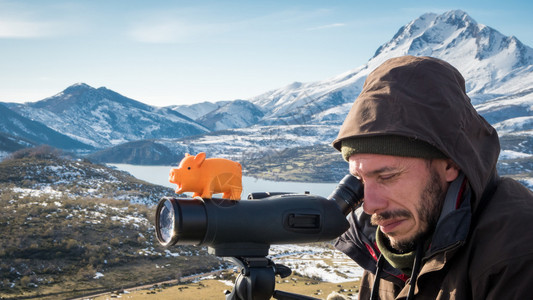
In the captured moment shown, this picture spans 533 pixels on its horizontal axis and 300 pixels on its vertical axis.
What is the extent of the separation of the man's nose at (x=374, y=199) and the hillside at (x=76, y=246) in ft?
107

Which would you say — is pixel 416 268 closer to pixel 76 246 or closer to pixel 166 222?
pixel 166 222

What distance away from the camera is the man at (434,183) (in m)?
1.50

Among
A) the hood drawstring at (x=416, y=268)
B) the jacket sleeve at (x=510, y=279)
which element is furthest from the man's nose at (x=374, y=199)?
the jacket sleeve at (x=510, y=279)

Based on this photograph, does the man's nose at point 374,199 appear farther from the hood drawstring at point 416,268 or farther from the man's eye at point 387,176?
the hood drawstring at point 416,268

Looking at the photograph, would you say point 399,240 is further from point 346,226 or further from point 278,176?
point 278,176

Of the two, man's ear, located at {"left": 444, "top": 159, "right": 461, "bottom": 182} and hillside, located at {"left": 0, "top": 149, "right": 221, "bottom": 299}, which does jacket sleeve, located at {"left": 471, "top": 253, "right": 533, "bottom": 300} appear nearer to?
man's ear, located at {"left": 444, "top": 159, "right": 461, "bottom": 182}

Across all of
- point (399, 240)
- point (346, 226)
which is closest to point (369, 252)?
point (346, 226)

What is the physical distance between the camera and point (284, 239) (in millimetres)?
2102

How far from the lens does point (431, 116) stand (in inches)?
66.1

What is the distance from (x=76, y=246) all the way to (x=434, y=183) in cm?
4389

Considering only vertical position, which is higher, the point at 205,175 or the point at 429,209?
the point at 205,175

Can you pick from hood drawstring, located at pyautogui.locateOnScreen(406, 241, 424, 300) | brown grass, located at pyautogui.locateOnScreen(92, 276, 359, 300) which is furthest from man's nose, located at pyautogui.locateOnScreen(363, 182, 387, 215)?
brown grass, located at pyautogui.locateOnScreen(92, 276, 359, 300)

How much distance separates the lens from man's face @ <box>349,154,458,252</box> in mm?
1770

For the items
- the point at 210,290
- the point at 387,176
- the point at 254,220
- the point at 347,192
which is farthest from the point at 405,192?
the point at 210,290
